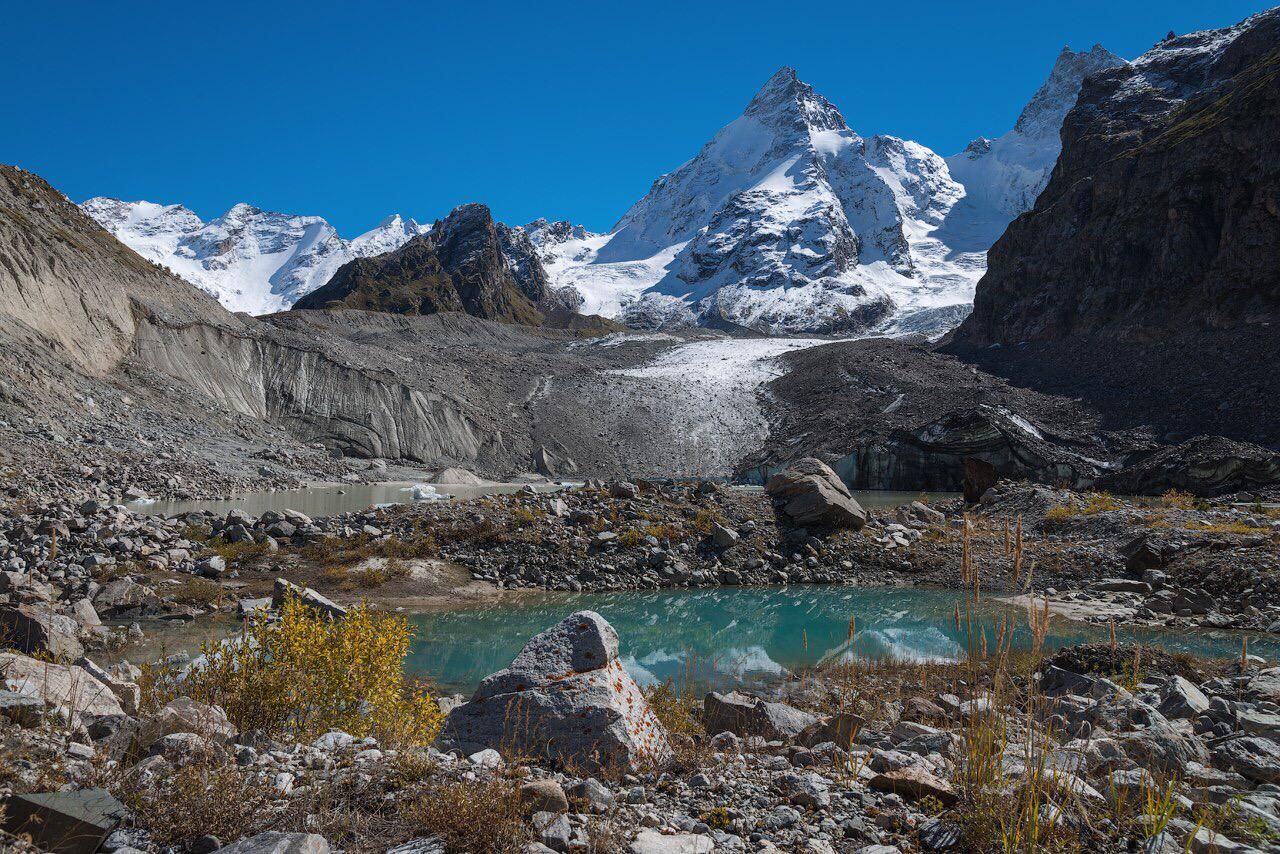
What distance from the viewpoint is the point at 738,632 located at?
13617 mm

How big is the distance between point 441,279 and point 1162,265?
103368mm

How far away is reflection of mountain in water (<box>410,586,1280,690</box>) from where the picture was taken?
36.5ft

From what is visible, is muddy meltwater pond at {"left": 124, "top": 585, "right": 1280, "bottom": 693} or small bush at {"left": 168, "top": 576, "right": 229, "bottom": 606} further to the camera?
small bush at {"left": 168, "top": 576, "right": 229, "bottom": 606}

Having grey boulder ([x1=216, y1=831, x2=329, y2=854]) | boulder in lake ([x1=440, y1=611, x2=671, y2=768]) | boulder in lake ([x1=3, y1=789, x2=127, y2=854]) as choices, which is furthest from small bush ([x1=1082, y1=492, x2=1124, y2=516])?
boulder in lake ([x1=3, y1=789, x2=127, y2=854])

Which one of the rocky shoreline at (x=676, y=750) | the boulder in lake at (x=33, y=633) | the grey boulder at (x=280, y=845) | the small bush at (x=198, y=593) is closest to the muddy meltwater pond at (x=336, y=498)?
the small bush at (x=198, y=593)

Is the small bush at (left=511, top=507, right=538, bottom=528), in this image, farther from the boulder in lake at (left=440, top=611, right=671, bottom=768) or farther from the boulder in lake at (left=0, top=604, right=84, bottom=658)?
the boulder in lake at (left=440, top=611, right=671, bottom=768)

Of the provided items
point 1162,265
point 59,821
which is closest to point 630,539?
point 59,821

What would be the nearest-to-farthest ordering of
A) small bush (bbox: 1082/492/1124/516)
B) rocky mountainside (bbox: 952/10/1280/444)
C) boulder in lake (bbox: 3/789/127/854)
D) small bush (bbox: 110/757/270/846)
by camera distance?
boulder in lake (bbox: 3/789/127/854)
small bush (bbox: 110/757/270/846)
small bush (bbox: 1082/492/1124/516)
rocky mountainside (bbox: 952/10/1280/444)

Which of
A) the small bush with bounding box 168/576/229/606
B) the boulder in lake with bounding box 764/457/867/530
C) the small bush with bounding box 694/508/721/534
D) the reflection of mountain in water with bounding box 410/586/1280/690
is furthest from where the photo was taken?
the boulder in lake with bounding box 764/457/867/530

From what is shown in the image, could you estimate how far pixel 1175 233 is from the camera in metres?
65.0

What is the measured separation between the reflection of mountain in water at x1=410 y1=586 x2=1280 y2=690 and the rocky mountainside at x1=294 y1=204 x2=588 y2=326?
10841cm

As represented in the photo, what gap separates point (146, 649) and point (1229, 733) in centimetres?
1245

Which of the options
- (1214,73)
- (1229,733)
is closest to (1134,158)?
(1214,73)

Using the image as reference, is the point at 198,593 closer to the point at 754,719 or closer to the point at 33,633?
the point at 33,633
